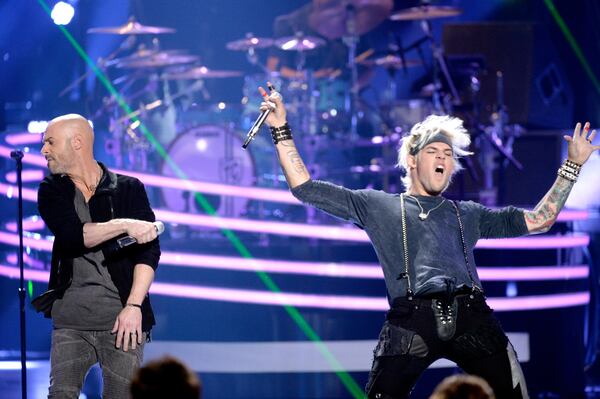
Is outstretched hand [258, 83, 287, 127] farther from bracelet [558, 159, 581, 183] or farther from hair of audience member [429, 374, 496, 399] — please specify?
hair of audience member [429, 374, 496, 399]

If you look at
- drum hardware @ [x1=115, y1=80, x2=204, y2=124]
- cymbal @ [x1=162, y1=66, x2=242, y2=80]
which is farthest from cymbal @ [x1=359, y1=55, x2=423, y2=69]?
drum hardware @ [x1=115, y1=80, x2=204, y2=124]

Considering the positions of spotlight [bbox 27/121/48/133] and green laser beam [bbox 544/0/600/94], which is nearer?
spotlight [bbox 27/121/48/133]

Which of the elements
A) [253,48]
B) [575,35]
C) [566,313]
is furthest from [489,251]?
[575,35]

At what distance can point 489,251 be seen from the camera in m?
8.34

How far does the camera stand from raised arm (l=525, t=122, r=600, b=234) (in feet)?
16.5

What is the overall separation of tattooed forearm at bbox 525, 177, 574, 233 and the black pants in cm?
65

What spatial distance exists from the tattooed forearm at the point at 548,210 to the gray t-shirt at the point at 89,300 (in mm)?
2178

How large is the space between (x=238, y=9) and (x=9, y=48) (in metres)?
4.19

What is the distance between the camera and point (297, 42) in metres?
12.2

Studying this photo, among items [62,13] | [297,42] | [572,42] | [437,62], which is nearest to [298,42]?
[297,42]

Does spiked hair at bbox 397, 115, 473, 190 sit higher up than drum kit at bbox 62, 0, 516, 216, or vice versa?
drum kit at bbox 62, 0, 516, 216

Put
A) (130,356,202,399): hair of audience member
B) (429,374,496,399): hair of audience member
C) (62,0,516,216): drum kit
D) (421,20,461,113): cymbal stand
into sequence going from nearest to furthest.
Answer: (130,356,202,399): hair of audience member → (429,374,496,399): hair of audience member → (421,20,461,113): cymbal stand → (62,0,516,216): drum kit

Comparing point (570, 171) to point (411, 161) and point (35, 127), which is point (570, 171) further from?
point (35, 127)

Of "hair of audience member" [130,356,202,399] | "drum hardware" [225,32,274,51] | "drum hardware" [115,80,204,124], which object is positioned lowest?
"hair of audience member" [130,356,202,399]
